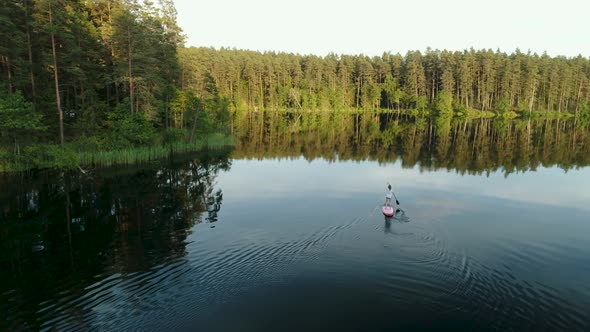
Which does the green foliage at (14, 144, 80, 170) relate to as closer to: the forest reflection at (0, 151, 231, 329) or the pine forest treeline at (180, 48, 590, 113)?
the forest reflection at (0, 151, 231, 329)

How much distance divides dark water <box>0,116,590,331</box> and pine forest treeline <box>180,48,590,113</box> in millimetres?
104874

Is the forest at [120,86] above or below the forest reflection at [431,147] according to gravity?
above

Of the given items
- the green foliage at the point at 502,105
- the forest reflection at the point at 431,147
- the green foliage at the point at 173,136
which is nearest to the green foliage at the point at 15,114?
the green foliage at the point at 173,136

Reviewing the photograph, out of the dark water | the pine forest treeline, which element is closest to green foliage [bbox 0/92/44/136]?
the dark water

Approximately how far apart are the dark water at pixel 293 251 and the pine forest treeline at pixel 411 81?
10487cm

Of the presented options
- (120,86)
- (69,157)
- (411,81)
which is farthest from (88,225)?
(411,81)

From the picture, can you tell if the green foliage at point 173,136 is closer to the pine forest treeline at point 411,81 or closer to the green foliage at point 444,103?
the pine forest treeline at point 411,81

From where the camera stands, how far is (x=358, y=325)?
13.5m

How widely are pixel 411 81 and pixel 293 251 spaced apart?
138 m

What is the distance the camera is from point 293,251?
783 inches

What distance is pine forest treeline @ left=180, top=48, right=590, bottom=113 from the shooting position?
13500 centimetres

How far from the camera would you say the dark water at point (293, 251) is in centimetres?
1411

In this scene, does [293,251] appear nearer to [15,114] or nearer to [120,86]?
[15,114]

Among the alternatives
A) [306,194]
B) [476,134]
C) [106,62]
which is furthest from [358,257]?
[476,134]
